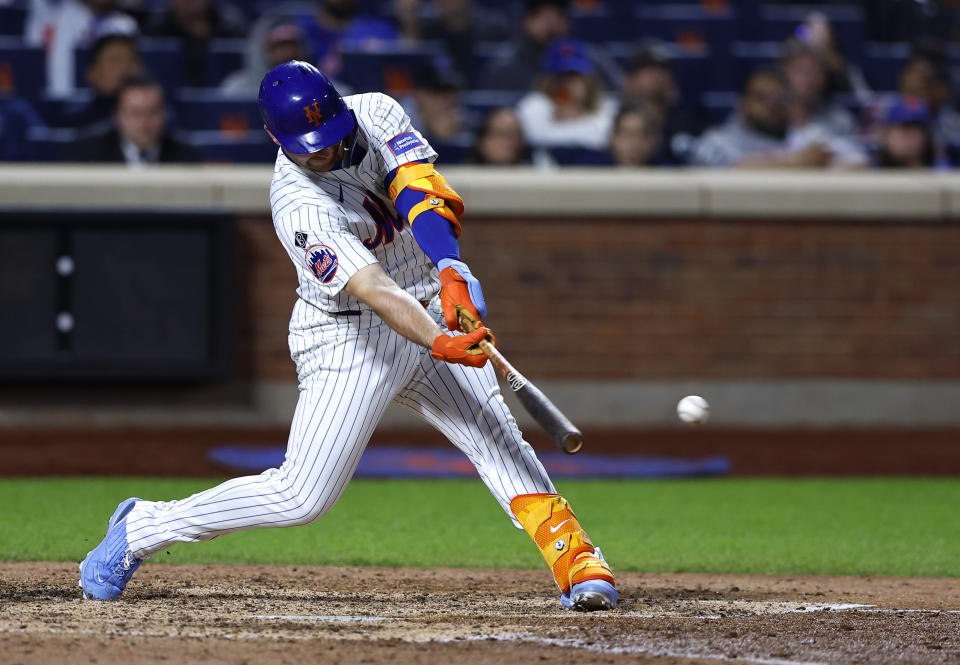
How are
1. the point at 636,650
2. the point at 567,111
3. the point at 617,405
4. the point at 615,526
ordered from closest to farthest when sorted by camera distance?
1. the point at 636,650
2. the point at 615,526
3. the point at 617,405
4. the point at 567,111

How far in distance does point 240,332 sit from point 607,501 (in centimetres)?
265

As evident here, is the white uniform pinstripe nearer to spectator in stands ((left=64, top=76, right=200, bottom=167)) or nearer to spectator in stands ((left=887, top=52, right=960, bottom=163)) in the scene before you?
spectator in stands ((left=64, top=76, right=200, bottom=167))

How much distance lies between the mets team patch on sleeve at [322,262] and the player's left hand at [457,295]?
0.29m

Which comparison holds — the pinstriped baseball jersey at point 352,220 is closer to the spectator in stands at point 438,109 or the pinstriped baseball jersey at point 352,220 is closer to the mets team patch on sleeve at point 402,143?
the mets team patch on sleeve at point 402,143

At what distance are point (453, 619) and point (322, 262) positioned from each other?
1025mm

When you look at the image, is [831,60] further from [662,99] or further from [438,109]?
[438,109]

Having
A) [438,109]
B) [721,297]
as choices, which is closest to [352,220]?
[438,109]

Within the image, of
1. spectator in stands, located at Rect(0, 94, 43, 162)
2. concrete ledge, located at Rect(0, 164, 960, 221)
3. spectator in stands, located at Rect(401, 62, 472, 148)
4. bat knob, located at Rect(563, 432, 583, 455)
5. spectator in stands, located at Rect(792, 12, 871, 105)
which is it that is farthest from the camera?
spectator in stands, located at Rect(792, 12, 871, 105)

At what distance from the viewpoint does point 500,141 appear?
8.45 metres

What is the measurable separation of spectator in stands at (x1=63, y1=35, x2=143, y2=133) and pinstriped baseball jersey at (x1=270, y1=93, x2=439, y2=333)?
4.51 meters

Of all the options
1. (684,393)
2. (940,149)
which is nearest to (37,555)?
(684,393)

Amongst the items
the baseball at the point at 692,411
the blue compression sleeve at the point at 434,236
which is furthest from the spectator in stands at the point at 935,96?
the blue compression sleeve at the point at 434,236

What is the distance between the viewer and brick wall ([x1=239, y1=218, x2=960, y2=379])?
8328 mm

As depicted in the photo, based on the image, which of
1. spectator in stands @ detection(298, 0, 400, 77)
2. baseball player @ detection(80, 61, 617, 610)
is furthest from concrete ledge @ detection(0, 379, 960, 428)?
baseball player @ detection(80, 61, 617, 610)
